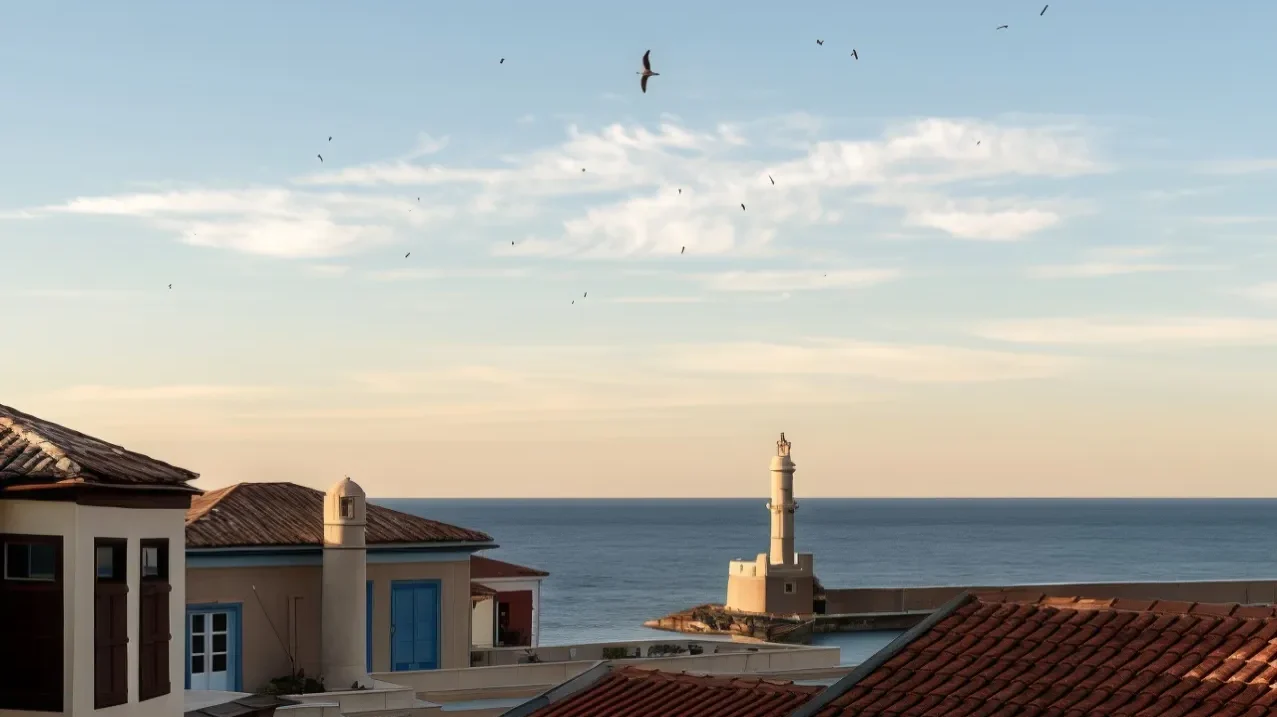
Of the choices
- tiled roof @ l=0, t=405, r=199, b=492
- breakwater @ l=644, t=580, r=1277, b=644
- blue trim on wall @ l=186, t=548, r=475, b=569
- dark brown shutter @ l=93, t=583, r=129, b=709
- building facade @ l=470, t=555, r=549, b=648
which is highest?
tiled roof @ l=0, t=405, r=199, b=492

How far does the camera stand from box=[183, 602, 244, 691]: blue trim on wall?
24766 millimetres

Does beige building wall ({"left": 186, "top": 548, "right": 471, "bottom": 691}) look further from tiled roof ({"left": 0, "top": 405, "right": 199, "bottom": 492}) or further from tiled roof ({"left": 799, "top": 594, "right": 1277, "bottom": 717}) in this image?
tiled roof ({"left": 799, "top": 594, "right": 1277, "bottom": 717})

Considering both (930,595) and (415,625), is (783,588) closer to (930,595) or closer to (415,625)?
(930,595)

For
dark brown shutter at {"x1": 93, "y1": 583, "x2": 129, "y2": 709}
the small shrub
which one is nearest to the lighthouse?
the small shrub

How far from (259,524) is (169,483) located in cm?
1103

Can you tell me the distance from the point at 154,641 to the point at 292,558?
427 inches

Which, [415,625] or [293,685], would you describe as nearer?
[293,685]

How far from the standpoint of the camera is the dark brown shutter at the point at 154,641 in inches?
577

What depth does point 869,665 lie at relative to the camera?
1234 cm

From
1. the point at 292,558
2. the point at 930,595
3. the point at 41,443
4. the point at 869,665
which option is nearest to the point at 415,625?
the point at 292,558

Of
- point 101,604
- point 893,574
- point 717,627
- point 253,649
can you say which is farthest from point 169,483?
point 893,574

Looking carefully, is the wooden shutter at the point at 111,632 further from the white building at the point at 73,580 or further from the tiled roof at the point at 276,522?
the tiled roof at the point at 276,522

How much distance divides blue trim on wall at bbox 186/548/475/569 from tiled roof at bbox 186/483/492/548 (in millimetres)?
176

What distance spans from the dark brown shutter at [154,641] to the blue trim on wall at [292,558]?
9.60 meters
